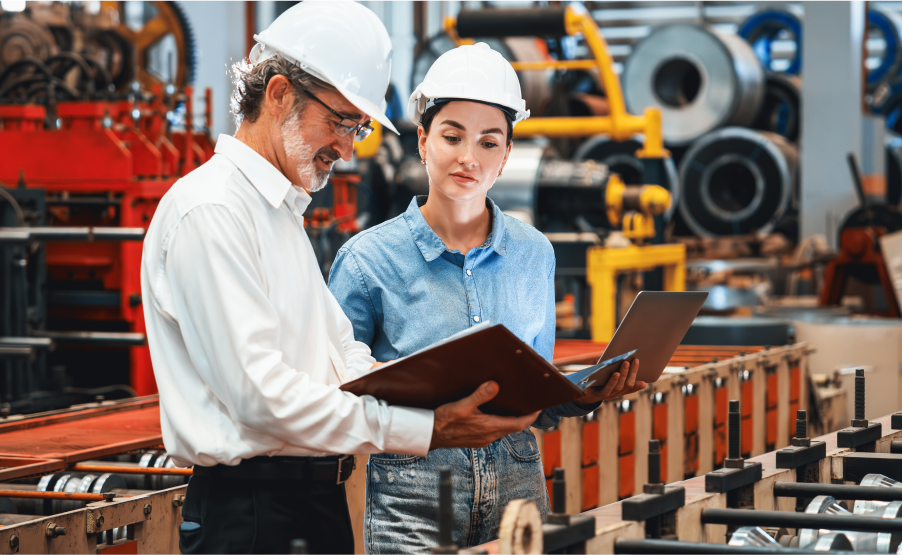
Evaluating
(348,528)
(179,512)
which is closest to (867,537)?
(348,528)

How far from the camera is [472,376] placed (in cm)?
148

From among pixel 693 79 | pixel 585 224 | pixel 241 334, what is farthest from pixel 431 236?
pixel 693 79

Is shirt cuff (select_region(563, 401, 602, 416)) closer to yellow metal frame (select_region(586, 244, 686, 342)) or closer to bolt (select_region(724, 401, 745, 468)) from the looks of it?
bolt (select_region(724, 401, 745, 468))

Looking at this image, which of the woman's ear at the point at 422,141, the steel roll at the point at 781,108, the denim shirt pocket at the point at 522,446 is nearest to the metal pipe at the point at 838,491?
the denim shirt pocket at the point at 522,446

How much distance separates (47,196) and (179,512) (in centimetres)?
390

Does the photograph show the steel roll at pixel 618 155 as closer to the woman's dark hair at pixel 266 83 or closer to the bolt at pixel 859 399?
the bolt at pixel 859 399

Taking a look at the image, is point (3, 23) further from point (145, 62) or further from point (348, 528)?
point (348, 528)

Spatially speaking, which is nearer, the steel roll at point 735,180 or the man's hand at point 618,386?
the man's hand at point 618,386

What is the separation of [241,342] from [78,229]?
3849 millimetres

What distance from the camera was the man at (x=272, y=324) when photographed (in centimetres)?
135

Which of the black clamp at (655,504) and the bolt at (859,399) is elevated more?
the bolt at (859,399)

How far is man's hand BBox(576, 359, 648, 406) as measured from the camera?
181cm

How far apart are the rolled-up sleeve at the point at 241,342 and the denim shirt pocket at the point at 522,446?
1.49 feet

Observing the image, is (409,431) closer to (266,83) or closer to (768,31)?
(266,83)
